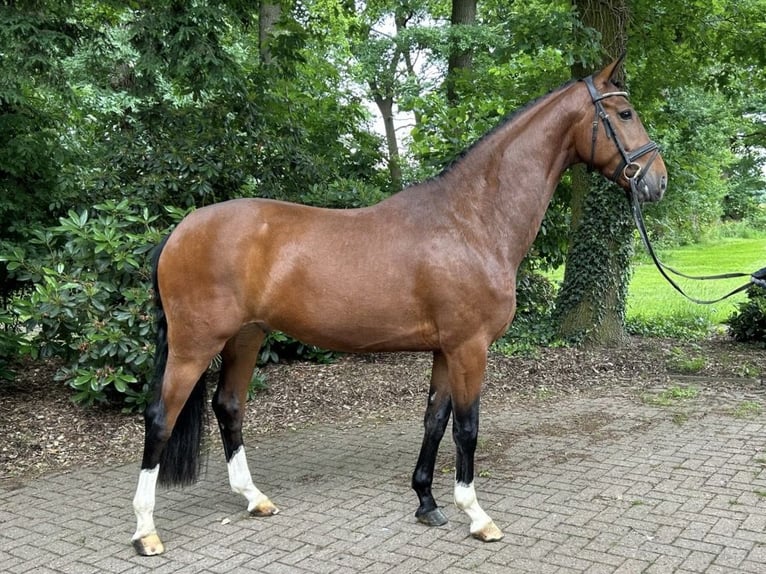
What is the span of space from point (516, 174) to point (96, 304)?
3920 mm

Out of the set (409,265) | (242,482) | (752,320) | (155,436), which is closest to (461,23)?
(752,320)

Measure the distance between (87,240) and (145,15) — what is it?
228 centimetres

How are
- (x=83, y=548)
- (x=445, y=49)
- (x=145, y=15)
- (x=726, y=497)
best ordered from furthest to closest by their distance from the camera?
(x=445, y=49) → (x=145, y=15) → (x=726, y=497) → (x=83, y=548)

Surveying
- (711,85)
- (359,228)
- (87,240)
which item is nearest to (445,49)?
(711,85)

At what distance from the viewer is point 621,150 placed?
142 inches

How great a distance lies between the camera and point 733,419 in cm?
599

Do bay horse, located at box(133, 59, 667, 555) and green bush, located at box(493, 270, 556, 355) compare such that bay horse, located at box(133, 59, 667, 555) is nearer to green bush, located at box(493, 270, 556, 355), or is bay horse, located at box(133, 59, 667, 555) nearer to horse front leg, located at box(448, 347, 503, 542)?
horse front leg, located at box(448, 347, 503, 542)

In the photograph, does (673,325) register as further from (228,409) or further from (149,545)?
(149,545)

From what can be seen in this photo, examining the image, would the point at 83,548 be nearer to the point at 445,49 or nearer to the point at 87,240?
the point at 87,240

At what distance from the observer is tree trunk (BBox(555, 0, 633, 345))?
8.69 m

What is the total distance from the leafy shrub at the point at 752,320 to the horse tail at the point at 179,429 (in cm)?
818

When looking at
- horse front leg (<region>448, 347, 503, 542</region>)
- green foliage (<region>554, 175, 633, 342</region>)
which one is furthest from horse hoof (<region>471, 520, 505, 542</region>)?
green foliage (<region>554, 175, 633, 342</region>)

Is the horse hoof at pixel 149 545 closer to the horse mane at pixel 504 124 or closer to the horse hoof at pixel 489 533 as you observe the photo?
the horse hoof at pixel 489 533

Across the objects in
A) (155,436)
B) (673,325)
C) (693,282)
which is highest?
(155,436)
